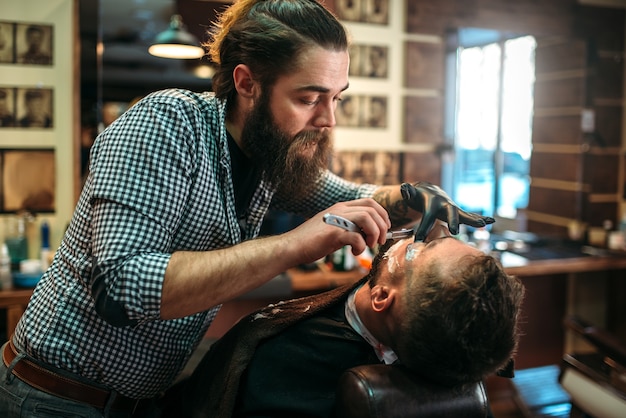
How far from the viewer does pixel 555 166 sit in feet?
13.5

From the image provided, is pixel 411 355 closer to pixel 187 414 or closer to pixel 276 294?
pixel 187 414

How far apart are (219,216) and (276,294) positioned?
62.8 inches

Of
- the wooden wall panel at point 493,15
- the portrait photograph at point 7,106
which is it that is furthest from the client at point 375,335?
the wooden wall panel at point 493,15

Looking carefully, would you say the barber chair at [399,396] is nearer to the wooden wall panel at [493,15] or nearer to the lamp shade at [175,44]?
the lamp shade at [175,44]

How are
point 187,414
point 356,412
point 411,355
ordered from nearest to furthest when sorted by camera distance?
point 356,412, point 411,355, point 187,414

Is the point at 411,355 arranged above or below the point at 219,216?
below

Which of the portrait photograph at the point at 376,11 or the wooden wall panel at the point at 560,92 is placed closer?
the portrait photograph at the point at 376,11

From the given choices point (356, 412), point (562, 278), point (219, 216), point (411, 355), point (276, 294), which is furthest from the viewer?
point (562, 278)

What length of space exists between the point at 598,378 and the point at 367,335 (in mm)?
1519

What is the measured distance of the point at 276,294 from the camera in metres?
2.91

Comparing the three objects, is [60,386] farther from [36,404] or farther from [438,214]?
[438,214]

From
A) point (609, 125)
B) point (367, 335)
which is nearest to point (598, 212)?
point (609, 125)

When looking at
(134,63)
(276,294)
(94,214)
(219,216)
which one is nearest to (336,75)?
(219,216)

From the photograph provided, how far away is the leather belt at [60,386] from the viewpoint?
1.34 meters
